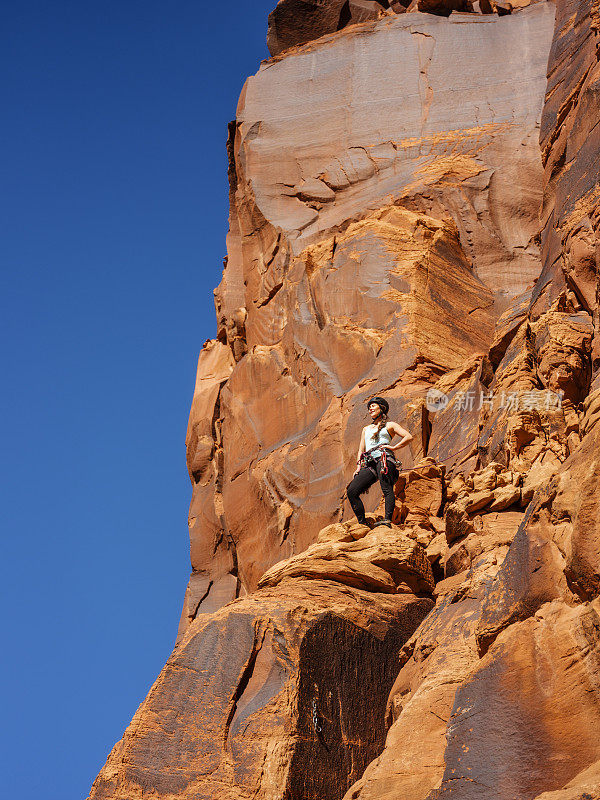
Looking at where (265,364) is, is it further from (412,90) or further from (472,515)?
(472,515)

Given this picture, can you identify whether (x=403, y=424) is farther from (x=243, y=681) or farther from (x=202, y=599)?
(x=202, y=599)

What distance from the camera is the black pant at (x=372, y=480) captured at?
1312 cm

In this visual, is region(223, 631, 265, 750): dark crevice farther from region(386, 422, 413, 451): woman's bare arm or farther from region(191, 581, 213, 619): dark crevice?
region(191, 581, 213, 619): dark crevice

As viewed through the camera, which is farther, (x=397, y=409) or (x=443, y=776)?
(x=397, y=409)

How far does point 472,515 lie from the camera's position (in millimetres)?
11242

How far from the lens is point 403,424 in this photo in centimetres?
1586

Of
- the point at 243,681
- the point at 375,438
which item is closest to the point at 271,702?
the point at 243,681

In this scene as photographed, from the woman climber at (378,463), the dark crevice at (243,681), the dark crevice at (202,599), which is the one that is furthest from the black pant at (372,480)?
the dark crevice at (202,599)

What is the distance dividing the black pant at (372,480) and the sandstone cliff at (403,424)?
1.15 feet

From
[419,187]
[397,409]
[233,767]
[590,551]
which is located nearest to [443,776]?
[590,551]

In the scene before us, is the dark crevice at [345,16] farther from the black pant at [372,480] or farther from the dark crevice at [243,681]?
the dark crevice at [243,681]

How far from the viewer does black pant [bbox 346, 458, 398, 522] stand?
1312cm

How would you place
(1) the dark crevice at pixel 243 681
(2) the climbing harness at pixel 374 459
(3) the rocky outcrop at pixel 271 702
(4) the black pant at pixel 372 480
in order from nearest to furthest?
1. (3) the rocky outcrop at pixel 271 702
2. (1) the dark crevice at pixel 243 681
3. (4) the black pant at pixel 372 480
4. (2) the climbing harness at pixel 374 459

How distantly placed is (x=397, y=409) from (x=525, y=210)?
662 cm
